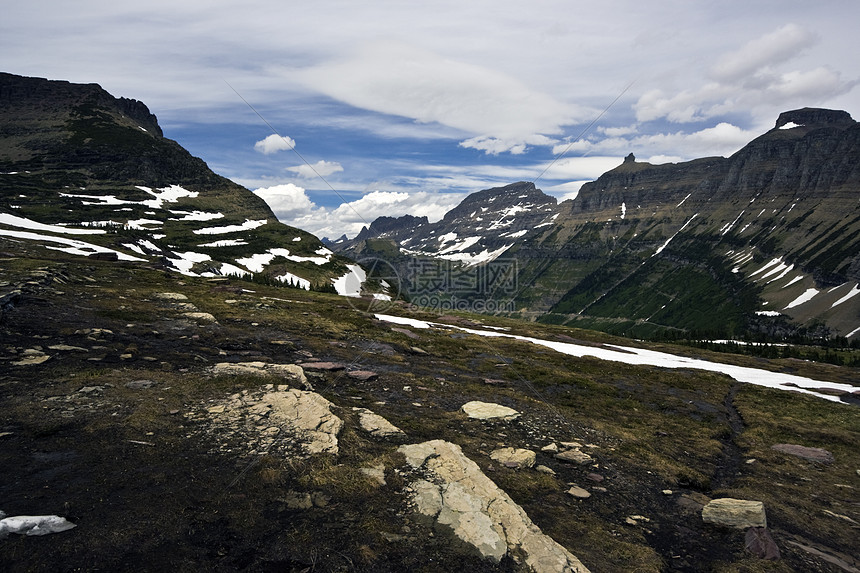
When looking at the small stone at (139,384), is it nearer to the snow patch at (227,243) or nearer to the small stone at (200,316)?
the small stone at (200,316)

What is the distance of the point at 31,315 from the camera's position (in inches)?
890

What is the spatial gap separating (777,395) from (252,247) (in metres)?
177

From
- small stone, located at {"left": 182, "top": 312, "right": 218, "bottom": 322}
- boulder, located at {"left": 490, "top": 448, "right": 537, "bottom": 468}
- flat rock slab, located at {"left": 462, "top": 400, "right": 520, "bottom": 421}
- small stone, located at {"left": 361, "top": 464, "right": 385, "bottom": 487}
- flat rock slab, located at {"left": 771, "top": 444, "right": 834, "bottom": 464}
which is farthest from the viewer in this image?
small stone, located at {"left": 182, "top": 312, "right": 218, "bottom": 322}

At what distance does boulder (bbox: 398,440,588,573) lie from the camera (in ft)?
29.5

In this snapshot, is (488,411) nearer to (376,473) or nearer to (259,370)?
(376,473)

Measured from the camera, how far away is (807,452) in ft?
68.7

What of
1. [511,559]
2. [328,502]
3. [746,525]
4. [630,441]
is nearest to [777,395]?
[630,441]

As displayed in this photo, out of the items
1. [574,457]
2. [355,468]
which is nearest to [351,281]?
[574,457]

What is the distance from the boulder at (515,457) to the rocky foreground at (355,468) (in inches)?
4.9

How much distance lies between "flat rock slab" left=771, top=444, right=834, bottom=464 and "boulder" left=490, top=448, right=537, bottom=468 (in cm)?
1643

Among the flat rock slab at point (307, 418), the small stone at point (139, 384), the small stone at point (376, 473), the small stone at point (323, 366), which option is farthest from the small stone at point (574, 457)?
the small stone at point (139, 384)

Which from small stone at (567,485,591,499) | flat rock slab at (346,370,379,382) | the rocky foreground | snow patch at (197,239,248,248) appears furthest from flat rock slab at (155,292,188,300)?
snow patch at (197,239,248,248)

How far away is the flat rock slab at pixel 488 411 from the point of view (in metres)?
19.1

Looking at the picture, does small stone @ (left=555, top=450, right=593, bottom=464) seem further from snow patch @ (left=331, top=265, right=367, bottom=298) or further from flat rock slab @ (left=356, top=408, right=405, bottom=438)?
snow patch @ (left=331, top=265, right=367, bottom=298)
